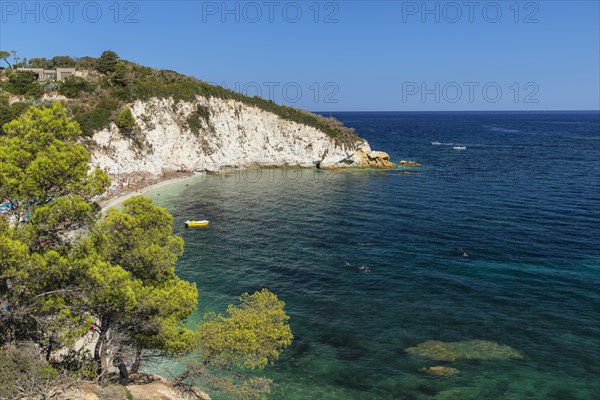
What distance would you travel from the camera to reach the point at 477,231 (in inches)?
2180

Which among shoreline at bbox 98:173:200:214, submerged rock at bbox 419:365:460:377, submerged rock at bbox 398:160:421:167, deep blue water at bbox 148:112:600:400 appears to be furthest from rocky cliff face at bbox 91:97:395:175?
submerged rock at bbox 419:365:460:377

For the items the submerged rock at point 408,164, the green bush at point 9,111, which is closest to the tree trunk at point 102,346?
the green bush at point 9,111

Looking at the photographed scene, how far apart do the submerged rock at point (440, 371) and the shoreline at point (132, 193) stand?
44367 millimetres

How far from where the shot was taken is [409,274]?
42.5m

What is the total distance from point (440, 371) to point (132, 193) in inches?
2380

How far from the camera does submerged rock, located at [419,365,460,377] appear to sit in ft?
89.8

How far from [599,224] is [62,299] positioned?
64.5 meters

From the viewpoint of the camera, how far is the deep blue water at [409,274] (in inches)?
1083

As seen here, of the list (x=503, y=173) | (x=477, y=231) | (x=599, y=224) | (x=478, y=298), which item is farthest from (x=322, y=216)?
(x=503, y=173)

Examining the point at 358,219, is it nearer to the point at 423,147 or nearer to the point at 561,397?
the point at 561,397

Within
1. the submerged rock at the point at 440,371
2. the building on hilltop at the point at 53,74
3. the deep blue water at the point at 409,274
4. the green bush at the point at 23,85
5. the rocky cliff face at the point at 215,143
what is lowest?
the submerged rock at the point at 440,371

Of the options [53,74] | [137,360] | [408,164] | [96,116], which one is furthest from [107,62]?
[137,360]

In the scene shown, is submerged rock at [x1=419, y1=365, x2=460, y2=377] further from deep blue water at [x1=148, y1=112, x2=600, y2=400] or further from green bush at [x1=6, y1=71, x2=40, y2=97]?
green bush at [x1=6, y1=71, x2=40, y2=97]

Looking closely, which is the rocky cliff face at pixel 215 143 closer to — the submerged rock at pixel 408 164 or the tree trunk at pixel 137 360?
the submerged rock at pixel 408 164
